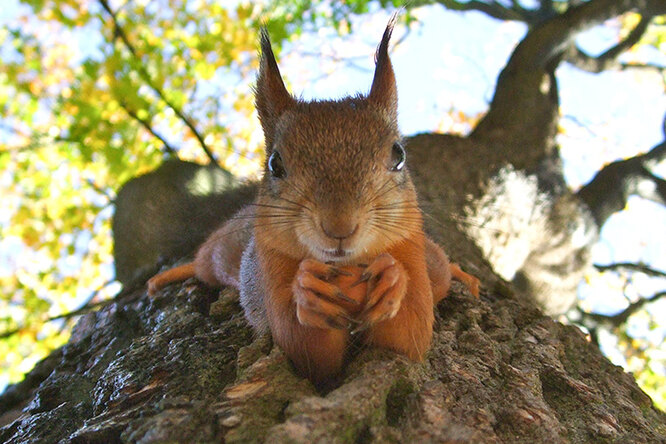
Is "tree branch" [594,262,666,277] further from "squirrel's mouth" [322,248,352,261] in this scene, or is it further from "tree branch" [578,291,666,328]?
"squirrel's mouth" [322,248,352,261]

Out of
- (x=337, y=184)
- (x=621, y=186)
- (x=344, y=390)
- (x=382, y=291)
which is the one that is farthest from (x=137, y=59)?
(x=621, y=186)

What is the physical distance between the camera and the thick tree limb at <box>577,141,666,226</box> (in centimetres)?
413

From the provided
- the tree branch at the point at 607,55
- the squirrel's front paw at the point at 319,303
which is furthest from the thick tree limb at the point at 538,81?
the squirrel's front paw at the point at 319,303

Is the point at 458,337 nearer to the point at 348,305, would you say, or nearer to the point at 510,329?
the point at 510,329

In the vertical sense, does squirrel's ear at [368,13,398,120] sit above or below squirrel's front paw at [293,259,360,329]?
above

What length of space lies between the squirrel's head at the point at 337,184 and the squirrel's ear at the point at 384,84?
13 mm

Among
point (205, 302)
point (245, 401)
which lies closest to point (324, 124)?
point (245, 401)

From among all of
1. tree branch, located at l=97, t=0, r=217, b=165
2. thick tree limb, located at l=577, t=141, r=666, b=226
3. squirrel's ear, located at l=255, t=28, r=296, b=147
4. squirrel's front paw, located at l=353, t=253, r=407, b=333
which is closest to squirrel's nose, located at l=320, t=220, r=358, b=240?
squirrel's front paw, located at l=353, t=253, r=407, b=333

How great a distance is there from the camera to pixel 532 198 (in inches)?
144

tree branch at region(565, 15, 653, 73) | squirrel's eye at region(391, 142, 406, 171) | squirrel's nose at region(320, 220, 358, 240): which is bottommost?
squirrel's nose at region(320, 220, 358, 240)

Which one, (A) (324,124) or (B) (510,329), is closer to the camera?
(A) (324,124)

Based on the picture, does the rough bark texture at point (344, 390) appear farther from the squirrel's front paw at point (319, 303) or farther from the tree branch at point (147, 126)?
the tree branch at point (147, 126)

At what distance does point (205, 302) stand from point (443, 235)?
59.1 inches

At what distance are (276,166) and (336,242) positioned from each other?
462 millimetres
